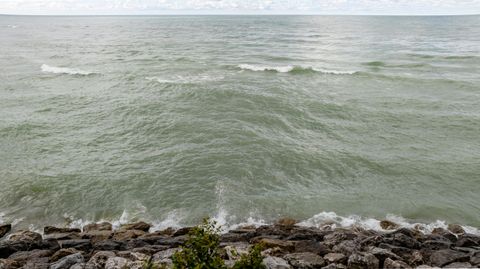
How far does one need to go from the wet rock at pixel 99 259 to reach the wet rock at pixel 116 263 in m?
0.17

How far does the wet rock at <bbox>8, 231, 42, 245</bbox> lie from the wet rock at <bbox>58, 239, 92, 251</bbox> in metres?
0.81

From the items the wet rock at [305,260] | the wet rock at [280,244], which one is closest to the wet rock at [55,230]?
the wet rock at [280,244]

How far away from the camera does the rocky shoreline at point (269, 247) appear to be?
412 inches

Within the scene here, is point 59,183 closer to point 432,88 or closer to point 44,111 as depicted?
point 44,111

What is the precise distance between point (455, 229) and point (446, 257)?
11.6 ft

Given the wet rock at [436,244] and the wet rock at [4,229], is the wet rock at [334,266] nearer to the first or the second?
the wet rock at [436,244]

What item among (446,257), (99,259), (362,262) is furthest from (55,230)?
(446,257)

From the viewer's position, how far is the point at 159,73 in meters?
Answer: 40.4

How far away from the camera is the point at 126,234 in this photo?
13133 mm

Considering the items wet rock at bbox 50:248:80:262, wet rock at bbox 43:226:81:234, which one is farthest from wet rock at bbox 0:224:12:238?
wet rock at bbox 50:248:80:262

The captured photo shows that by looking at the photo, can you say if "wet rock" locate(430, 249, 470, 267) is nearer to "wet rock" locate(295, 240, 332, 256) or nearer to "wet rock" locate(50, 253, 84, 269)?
"wet rock" locate(295, 240, 332, 256)

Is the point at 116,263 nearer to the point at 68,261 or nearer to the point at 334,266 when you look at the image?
the point at 68,261

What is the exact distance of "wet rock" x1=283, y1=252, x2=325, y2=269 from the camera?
34.0 feet

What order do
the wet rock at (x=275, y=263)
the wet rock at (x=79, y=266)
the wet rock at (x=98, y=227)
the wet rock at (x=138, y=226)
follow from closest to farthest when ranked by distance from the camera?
1. the wet rock at (x=275, y=263)
2. the wet rock at (x=79, y=266)
3. the wet rock at (x=138, y=226)
4. the wet rock at (x=98, y=227)
